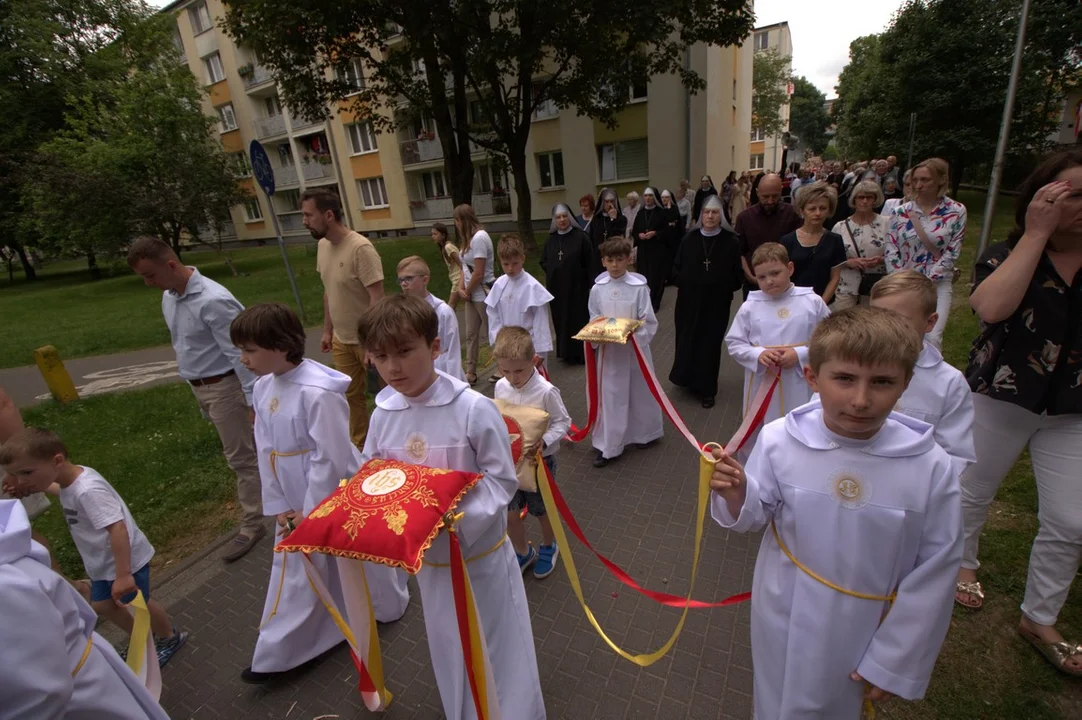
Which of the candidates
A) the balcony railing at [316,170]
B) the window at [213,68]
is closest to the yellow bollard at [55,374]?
the balcony railing at [316,170]

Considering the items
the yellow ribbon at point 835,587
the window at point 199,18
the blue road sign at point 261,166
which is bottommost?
the yellow ribbon at point 835,587

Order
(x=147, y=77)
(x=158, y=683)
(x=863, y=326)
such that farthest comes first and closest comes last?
1. (x=147, y=77)
2. (x=158, y=683)
3. (x=863, y=326)

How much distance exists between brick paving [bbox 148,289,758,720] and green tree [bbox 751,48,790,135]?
5617cm

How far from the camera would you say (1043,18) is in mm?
17891

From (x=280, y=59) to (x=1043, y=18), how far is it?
25.6 meters

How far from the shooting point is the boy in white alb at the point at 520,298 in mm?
5285

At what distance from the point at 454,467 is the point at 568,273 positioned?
5.73 m

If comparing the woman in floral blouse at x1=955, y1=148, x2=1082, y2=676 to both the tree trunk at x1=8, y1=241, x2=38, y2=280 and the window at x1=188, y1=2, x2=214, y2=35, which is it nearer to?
the tree trunk at x1=8, y1=241, x2=38, y2=280

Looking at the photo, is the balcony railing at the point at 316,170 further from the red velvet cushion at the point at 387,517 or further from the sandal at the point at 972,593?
the sandal at the point at 972,593

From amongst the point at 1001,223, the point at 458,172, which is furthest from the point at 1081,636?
Result: the point at 1001,223

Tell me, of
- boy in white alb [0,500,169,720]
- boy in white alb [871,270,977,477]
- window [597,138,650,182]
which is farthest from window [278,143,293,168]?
boy in white alb [871,270,977,477]

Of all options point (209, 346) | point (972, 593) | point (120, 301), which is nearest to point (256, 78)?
point (120, 301)

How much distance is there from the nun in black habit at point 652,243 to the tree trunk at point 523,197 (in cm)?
758

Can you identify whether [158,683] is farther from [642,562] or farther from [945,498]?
[945,498]
